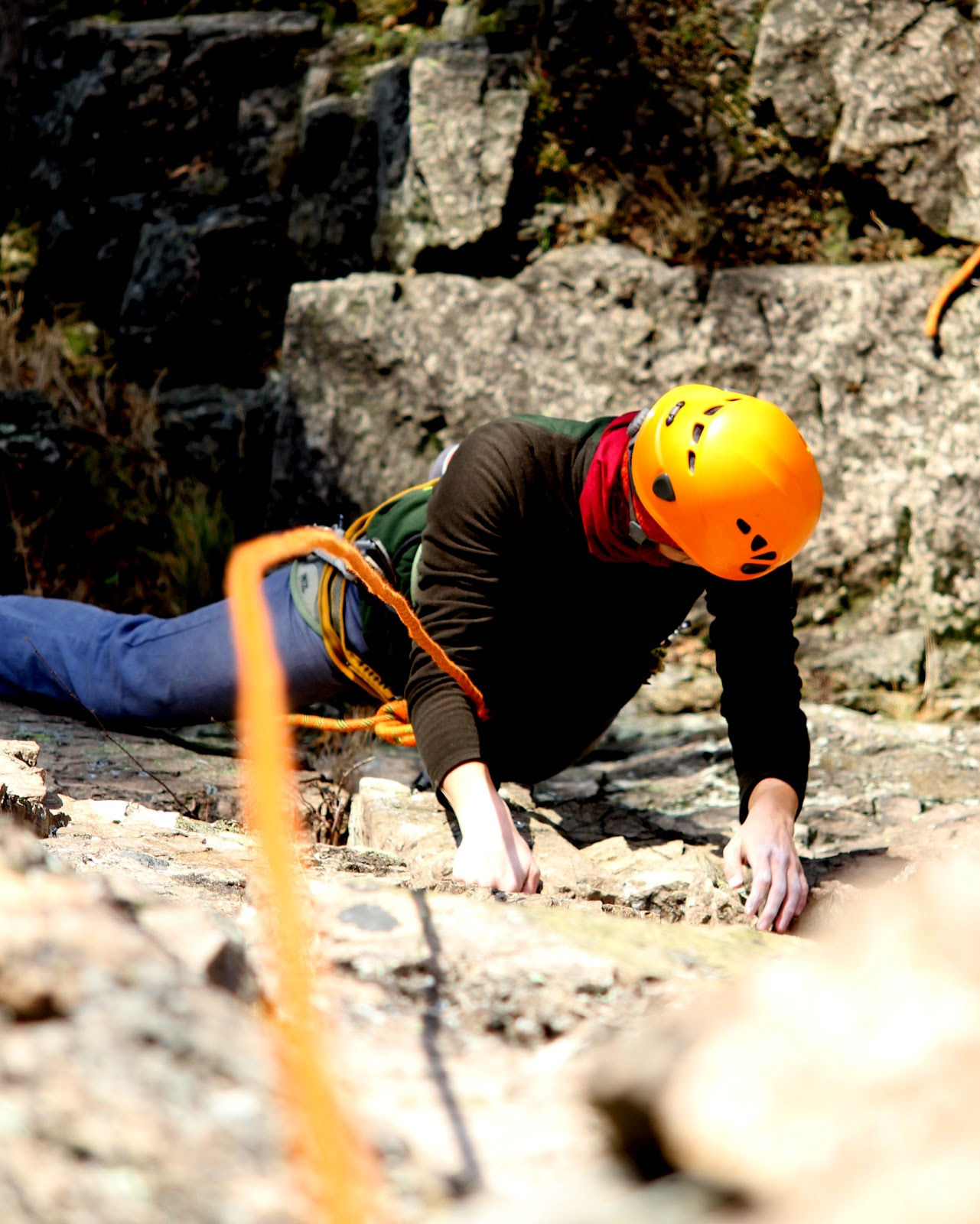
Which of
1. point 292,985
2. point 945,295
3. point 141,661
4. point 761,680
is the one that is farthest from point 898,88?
point 292,985

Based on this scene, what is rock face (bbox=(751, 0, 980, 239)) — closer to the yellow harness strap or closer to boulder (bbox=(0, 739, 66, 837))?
the yellow harness strap

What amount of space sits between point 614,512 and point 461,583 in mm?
413

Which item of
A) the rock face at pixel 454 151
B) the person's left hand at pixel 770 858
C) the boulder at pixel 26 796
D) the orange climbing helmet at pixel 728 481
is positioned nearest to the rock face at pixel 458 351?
the rock face at pixel 454 151

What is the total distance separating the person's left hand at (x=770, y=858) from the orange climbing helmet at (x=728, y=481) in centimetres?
60

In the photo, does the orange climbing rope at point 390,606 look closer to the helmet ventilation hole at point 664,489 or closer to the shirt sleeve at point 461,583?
the shirt sleeve at point 461,583

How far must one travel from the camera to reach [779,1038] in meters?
0.92

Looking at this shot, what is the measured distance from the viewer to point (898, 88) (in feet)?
15.8

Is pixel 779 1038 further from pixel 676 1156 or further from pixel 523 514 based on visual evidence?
pixel 523 514

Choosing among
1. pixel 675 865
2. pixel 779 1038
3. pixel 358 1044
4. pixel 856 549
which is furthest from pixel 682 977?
pixel 856 549

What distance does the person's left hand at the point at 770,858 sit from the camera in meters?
2.61

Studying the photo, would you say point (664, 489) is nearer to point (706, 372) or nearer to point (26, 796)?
point (26, 796)

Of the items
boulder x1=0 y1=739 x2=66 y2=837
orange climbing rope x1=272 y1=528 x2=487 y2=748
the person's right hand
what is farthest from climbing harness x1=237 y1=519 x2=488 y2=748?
boulder x1=0 y1=739 x2=66 y2=837

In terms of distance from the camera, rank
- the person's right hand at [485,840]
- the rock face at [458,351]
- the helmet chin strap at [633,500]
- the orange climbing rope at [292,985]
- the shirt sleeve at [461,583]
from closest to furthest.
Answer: the orange climbing rope at [292,985], the person's right hand at [485,840], the helmet chin strap at [633,500], the shirt sleeve at [461,583], the rock face at [458,351]

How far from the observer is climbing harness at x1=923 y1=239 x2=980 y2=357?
4680 millimetres
